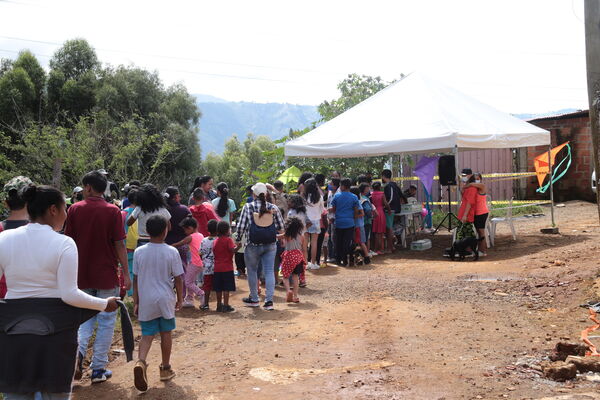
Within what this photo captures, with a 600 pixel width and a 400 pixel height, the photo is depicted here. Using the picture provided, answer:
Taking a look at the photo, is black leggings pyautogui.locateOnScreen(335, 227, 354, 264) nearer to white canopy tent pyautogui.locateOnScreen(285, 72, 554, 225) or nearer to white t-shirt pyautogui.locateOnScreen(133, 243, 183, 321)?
white canopy tent pyautogui.locateOnScreen(285, 72, 554, 225)

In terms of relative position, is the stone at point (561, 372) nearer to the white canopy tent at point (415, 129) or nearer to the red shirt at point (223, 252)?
the red shirt at point (223, 252)

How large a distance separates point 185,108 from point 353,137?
22.9m

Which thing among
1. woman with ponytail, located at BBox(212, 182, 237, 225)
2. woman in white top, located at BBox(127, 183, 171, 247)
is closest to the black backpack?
woman in white top, located at BBox(127, 183, 171, 247)

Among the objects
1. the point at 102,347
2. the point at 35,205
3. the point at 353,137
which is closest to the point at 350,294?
the point at 102,347

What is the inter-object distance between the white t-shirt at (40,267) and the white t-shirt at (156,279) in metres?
1.94

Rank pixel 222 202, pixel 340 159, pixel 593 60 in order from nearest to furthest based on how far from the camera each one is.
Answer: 1. pixel 593 60
2. pixel 222 202
3. pixel 340 159

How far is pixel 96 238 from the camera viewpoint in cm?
564

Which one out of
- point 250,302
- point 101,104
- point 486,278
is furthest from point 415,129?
point 101,104

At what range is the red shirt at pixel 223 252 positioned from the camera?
8.47 meters

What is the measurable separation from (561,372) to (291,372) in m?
2.35

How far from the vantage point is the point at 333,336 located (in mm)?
7109

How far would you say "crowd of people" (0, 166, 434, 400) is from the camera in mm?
3688

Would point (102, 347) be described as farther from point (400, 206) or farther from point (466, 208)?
point (400, 206)

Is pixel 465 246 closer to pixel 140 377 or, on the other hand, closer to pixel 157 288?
pixel 157 288
